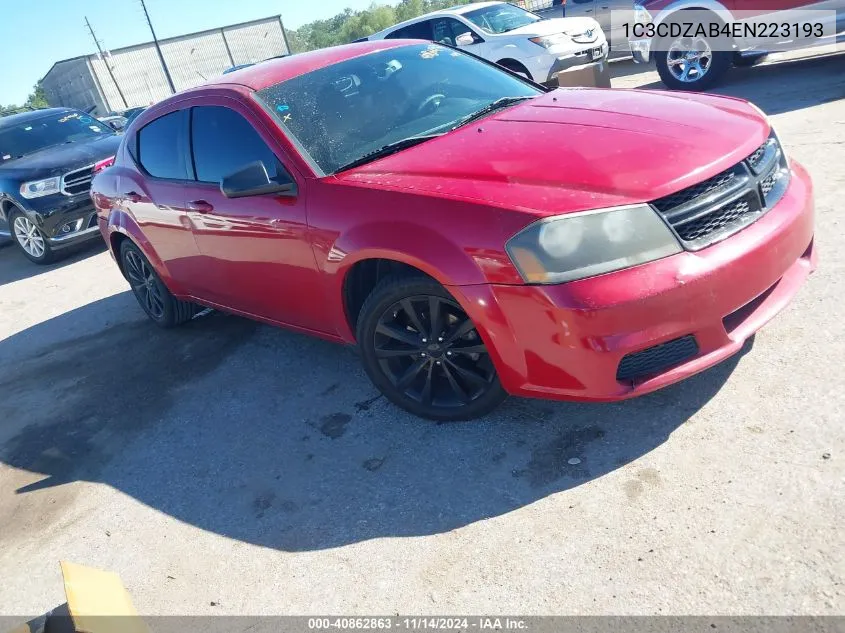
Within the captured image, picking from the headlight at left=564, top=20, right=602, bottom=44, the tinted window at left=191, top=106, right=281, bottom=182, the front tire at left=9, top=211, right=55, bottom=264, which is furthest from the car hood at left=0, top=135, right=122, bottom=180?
the headlight at left=564, top=20, right=602, bottom=44

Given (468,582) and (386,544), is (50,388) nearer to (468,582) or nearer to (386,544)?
(386,544)

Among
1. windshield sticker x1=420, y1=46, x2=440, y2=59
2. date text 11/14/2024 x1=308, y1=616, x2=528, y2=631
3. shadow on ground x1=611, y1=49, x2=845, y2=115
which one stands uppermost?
windshield sticker x1=420, y1=46, x2=440, y2=59

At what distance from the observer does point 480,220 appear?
9.08 ft

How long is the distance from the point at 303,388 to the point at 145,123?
2.28m

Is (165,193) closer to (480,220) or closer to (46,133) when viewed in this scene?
(480,220)

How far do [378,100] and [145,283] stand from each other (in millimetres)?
2763

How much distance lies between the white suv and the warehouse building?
52.8m

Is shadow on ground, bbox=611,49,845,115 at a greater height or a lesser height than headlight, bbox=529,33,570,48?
lesser

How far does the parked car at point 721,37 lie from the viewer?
787 cm

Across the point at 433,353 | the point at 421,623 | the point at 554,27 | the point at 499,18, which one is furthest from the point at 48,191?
the point at 421,623

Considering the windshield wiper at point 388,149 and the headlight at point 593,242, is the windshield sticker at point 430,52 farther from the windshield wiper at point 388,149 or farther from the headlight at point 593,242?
the headlight at point 593,242

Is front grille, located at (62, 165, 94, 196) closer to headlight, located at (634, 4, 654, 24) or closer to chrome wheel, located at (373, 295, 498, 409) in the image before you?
chrome wheel, located at (373, 295, 498, 409)

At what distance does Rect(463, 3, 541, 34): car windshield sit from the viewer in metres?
11.5

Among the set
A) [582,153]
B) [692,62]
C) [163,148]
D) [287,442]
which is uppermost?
[163,148]
